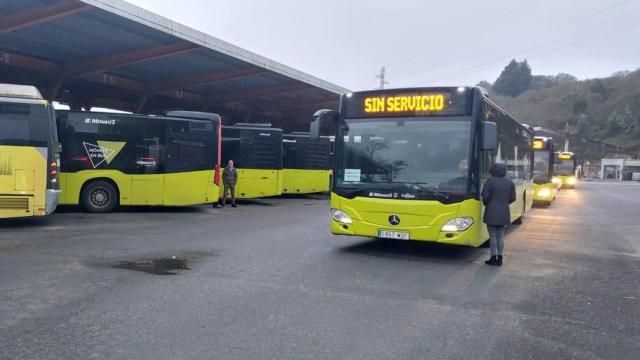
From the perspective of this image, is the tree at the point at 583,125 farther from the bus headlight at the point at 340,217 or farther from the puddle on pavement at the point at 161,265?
the puddle on pavement at the point at 161,265

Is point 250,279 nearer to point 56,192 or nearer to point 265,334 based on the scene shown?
point 265,334

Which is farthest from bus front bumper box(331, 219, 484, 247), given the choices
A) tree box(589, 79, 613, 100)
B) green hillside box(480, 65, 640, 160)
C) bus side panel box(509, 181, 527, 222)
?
tree box(589, 79, 613, 100)

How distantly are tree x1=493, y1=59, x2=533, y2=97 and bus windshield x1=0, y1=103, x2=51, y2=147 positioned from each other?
16272cm

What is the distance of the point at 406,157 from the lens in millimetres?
9031

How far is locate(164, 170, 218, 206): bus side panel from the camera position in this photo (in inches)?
635

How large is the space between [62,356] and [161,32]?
14596 mm

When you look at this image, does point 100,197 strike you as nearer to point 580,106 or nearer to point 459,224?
point 459,224

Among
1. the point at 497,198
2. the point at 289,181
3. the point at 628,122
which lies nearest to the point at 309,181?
the point at 289,181

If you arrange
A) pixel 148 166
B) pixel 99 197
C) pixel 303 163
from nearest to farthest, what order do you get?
pixel 99 197 → pixel 148 166 → pixel 303 163

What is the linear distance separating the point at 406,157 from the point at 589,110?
5275 inches

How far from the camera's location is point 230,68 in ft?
77.3

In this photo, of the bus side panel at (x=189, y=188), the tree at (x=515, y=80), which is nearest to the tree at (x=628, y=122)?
the tree at (x=515, y=80)

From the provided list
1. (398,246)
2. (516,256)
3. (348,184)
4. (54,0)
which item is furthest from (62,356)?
(54,0)

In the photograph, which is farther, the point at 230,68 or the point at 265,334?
the point at 230,68
